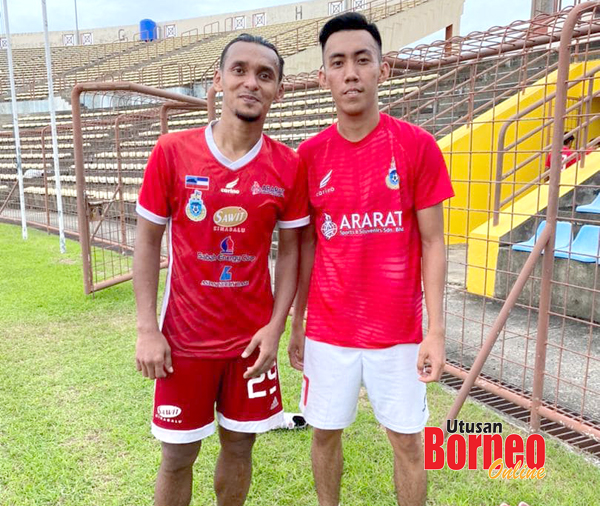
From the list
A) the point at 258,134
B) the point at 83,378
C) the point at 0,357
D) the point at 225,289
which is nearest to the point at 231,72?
the point at 258,134

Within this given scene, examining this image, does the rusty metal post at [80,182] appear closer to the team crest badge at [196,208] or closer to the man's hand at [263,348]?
the team crest badge at [196,208]

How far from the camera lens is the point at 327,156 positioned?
1.81 m

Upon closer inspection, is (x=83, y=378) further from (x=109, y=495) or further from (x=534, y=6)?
(x=534, y=6)

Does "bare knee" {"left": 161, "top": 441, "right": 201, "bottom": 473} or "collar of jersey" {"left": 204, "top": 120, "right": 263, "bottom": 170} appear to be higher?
"collar of jersey" {"left": 204, "top": 120, "right": 263, "bottom": 170}

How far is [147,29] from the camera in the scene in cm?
3084

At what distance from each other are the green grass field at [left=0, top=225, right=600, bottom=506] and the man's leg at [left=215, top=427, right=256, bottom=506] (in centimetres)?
37

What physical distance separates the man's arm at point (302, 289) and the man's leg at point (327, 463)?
271 millimetres

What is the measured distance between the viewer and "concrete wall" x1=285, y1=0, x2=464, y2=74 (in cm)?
1727

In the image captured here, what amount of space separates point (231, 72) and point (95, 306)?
3.78 m

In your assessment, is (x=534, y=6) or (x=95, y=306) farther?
(x=534, y=6)

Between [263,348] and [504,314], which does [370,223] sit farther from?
[504,314]

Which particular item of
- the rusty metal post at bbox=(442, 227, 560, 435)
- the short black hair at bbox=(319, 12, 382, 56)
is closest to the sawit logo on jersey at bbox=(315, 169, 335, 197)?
the short black hair at bbox=(319, 12, 382, 56)

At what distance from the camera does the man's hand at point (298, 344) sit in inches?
78.3

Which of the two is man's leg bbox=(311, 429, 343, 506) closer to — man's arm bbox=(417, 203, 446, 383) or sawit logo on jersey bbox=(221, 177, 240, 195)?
man's arm bbox=(417, 203, 446, 383)
